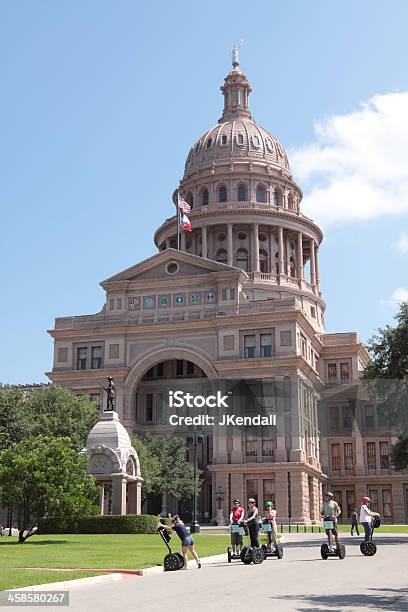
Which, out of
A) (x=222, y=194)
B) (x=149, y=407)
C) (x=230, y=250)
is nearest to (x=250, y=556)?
(x=149, y=407)

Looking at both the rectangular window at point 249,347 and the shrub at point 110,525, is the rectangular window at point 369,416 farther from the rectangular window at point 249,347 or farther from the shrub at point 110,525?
the shrub at point 110,525

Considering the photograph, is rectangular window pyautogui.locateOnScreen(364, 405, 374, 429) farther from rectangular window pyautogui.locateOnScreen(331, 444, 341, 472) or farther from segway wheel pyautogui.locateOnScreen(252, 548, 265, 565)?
segway wheel pyautogui.locateOnScreen(252, 548, 265, 565)

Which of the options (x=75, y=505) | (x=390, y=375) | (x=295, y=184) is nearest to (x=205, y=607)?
(x=75, y=505)

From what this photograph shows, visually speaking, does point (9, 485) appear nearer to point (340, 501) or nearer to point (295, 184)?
point (340, 501)

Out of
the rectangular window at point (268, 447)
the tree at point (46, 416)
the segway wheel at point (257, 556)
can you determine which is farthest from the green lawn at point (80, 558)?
the rectangular window at point (268, 447)

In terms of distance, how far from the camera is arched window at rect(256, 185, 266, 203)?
102m

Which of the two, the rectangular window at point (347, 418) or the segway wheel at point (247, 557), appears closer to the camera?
the segway wheel at point (247, 557)

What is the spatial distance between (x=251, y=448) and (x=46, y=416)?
20423 millimetres

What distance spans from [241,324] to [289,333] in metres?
4.68

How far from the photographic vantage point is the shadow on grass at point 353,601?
13805 mm

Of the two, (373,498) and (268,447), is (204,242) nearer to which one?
(268,447)

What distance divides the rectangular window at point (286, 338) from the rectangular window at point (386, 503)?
2039 centimetres

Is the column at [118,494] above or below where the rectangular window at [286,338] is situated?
below

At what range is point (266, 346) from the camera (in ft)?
243
